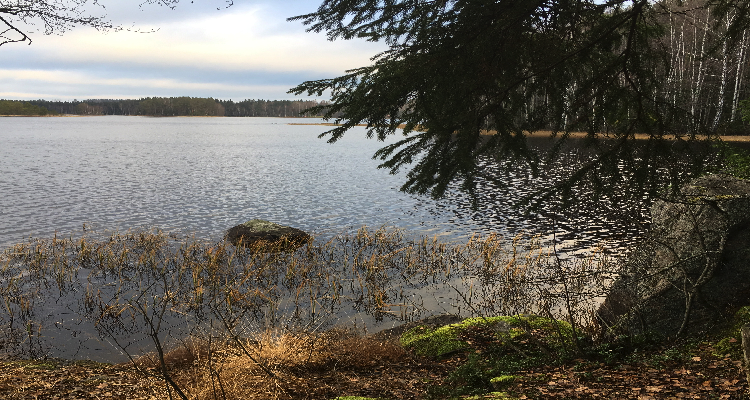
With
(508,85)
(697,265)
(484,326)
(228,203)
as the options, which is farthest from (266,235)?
(697,265)

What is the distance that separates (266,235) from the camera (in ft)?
46.2

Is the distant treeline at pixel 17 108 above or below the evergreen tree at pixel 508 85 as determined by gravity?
above

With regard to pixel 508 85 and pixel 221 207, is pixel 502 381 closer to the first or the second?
pixel 508 85

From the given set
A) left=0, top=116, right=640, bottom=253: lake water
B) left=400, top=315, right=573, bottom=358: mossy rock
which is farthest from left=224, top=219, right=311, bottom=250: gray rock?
left=400, top=315, right=573, bottom=358: mossy rock

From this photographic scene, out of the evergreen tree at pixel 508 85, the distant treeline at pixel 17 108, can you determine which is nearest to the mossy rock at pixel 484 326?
the evergreen tree at pixel 508 85

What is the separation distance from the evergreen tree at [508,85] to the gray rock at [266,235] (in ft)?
27.8

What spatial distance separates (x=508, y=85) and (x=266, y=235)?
33.4 ft

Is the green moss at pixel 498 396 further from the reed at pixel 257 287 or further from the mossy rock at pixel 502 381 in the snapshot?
the reed at pixel 257 287

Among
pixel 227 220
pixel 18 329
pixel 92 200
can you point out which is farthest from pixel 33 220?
pixel 18 329

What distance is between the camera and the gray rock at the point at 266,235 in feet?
44.6

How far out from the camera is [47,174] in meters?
28.3

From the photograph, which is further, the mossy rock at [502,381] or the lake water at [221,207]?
the lake water at [221,207]

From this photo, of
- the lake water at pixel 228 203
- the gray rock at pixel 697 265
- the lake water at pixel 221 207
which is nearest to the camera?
the gray rock at pixel 697 265

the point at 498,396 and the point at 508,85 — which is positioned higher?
the point at 508,85
